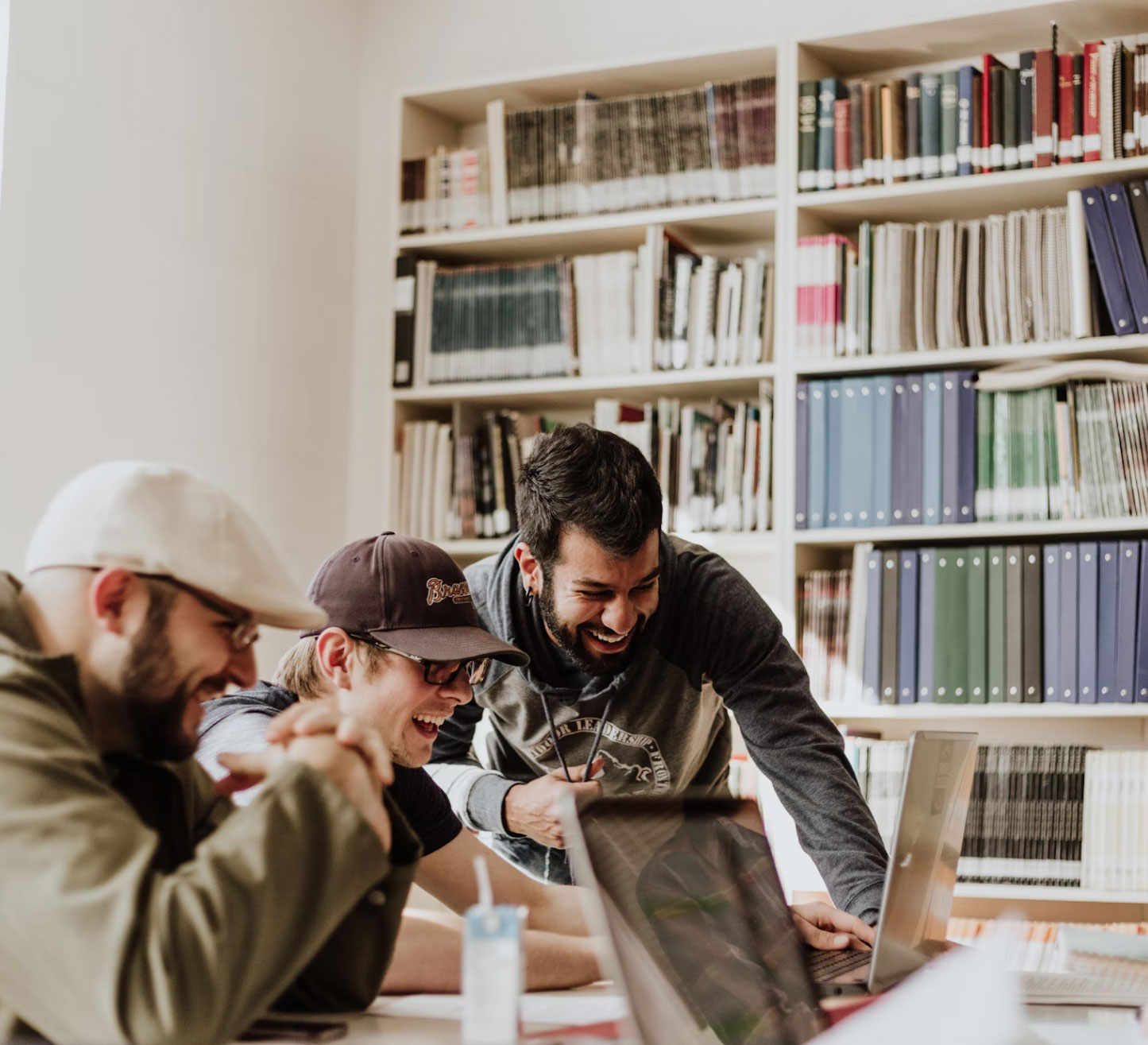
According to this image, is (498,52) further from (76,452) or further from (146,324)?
(76,452)

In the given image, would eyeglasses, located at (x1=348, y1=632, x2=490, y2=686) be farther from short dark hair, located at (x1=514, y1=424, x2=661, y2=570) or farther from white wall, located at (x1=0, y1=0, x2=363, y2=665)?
white wall, located at (x1=0, y1=0, x2=363, y2=665)

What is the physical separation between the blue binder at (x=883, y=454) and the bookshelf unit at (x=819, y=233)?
0.16ft

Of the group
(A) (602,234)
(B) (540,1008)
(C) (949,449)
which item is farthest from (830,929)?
(A) (602,234)

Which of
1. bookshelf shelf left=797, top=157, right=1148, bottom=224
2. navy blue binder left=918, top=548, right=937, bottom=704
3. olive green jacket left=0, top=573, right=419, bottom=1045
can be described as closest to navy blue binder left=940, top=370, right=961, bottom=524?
navy blue binder left=918, top=548, right=937, bottom=704

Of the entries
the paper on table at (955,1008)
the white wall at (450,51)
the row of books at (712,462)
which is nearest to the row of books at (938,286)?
the row of books at (712,462)

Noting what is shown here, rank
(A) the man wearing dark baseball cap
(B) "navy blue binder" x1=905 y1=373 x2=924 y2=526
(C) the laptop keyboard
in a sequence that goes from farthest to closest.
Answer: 1. (B) "navy blue binder" x1=905 y1=373 x2=924 y2=526
2. (A) the man wearing dark baseball cap
3. (C) the laptop keyboard

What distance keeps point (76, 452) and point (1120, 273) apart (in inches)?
88.1

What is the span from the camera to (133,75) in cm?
301

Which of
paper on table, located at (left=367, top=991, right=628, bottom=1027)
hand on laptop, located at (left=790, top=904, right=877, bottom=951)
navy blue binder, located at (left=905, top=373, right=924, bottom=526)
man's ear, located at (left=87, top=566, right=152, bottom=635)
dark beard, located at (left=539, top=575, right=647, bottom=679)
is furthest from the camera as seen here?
navy blue binder, located at (left=905, top=373, right=924, bottom=526)

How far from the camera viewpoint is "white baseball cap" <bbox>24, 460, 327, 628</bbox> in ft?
3.56

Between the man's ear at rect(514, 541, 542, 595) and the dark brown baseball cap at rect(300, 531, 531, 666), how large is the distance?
11.1 inches

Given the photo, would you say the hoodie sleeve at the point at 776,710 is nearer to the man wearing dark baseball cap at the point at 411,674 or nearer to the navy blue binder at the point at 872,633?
the man wearing dark baseball cap at the point at 411,674

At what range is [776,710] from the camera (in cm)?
207

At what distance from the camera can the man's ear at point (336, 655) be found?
5.76 ft
